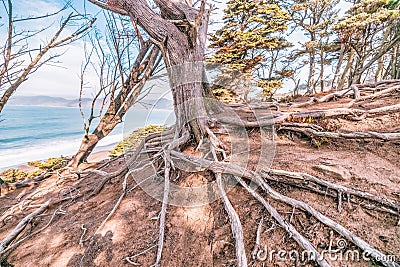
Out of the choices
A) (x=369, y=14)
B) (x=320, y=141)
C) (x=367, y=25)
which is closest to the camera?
(x=320, y=141)

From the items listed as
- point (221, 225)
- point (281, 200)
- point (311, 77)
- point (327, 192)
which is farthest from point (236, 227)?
point (311, 77)

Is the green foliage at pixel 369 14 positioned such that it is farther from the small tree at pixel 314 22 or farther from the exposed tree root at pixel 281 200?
the exposed tree root at pixel 281 200

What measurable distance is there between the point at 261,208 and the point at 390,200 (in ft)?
3.96

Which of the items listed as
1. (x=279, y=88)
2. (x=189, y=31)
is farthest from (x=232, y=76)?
(x=189, y=31)

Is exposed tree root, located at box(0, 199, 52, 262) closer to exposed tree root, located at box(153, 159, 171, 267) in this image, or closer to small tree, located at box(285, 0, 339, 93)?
exposed tree root, located at box(153, 159, 171, 267)

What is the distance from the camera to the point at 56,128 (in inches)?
863

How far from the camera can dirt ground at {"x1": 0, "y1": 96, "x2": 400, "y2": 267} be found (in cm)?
178

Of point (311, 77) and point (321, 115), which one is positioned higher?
point (311, 77)

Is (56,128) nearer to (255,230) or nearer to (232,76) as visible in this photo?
(232,76)

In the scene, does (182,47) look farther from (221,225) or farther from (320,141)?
(320,141)

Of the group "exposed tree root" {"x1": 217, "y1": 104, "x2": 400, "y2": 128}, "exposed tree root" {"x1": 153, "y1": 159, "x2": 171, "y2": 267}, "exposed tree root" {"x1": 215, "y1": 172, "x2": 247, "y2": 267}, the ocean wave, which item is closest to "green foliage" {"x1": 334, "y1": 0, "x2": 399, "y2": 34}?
"exposed tree root" {"x1": 217, "y1": 104, "x2": 400, "y2": 128}

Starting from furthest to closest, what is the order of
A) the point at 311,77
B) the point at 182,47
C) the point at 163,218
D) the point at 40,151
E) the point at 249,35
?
the point at 40,151 < the point at 311,77 < the point at 249,35 < the point at 182,47 < the point at 163,218

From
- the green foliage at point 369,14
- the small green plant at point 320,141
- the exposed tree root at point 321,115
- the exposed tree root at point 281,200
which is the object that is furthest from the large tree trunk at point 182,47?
the green foliage at point 369,14

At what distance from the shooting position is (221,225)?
2111mm
